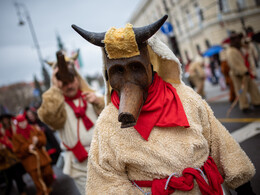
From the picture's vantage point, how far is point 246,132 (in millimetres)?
4336

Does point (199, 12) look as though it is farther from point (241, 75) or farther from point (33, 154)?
point (33, 154)

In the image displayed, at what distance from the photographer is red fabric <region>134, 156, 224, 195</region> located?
4.75 feet

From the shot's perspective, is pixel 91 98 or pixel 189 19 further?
pixel 189 19

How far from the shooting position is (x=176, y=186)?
144 centimetres

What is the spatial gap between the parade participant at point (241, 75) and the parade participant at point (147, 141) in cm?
468

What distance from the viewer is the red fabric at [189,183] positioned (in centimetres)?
145

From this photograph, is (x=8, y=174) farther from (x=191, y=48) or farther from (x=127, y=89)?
(x=191, y=48)

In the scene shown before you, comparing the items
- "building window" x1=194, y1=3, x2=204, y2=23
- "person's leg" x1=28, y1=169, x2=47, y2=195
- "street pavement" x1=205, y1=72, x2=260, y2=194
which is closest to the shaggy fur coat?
"street pavement" x1=205, y1=72, x2=260, y2=194

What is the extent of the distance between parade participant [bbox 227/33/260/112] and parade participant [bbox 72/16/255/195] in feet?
15.4

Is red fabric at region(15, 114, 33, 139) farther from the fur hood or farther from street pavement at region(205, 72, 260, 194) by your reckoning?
street pavement at region(205, 72, 260, 194)

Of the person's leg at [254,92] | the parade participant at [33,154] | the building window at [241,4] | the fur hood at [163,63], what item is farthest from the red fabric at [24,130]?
the building window at [241,4]

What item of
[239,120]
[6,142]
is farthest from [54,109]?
[239,120]

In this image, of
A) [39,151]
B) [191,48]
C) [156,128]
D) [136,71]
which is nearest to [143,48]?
[136,71]

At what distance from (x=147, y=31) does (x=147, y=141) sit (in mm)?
718
